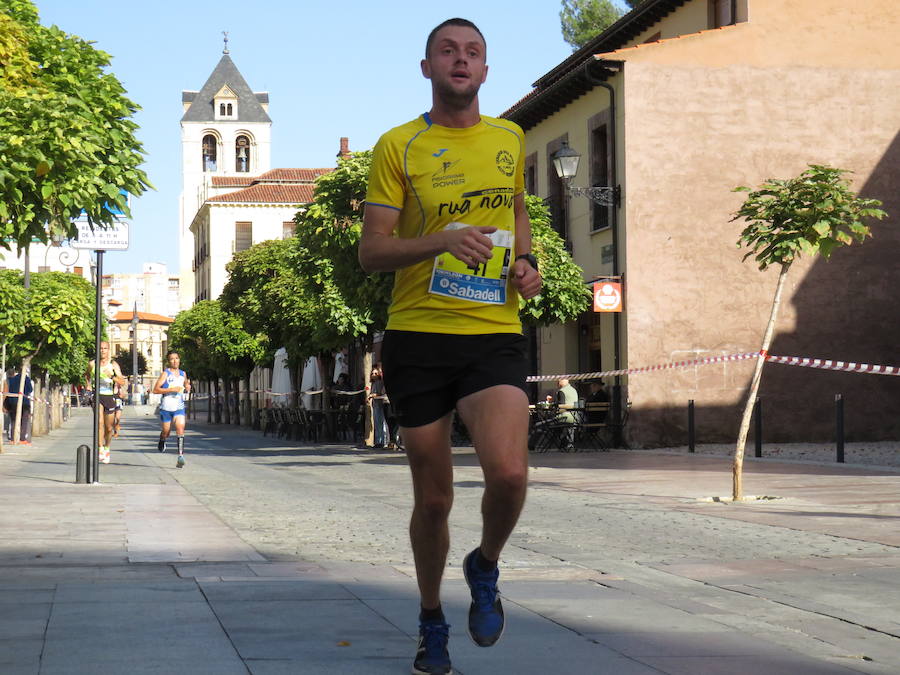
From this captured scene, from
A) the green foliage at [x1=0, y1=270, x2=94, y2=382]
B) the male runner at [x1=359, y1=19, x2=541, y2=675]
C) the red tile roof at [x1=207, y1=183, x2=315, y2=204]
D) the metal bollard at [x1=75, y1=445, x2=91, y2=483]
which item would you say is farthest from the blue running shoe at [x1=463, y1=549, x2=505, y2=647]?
the red tile roof at [x1=207, y1=183, x2=315, y2=204]

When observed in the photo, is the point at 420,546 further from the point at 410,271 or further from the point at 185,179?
the point at 185,179

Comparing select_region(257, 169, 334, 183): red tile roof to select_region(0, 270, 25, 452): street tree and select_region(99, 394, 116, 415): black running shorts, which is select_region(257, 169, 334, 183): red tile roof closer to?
select_region(0, 270, 25, 452): street tree

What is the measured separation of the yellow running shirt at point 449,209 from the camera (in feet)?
14.0

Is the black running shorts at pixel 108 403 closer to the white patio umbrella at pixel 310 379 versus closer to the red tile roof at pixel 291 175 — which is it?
the white patio umbrella at pixel 310 379

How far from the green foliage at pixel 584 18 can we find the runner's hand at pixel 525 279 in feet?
149

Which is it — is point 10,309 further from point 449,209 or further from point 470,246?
point 470,246

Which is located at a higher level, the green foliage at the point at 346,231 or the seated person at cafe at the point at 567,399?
the green foliage at the point at 346,231

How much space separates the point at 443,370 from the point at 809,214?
919 centimetres

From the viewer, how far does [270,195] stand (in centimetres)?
9256

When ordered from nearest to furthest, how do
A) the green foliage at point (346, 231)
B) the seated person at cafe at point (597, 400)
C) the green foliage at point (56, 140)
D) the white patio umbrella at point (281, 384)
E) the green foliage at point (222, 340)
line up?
the green foliage at point (56, 140) → the green foliage at point (346, 231) → the seated person at cafe at point (597, 400) → the white patio umbrella at point (281, 384) → the green foliage at point (222, 340)

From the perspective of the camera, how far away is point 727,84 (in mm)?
27062

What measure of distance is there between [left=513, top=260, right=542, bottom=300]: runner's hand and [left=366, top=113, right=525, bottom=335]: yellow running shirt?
39 millimetres

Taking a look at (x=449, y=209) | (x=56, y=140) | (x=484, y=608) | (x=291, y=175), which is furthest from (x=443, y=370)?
(x=291, y=175)

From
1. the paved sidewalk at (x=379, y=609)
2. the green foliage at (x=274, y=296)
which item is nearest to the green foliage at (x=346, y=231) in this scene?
the green foliage at (x=274, y=296)
